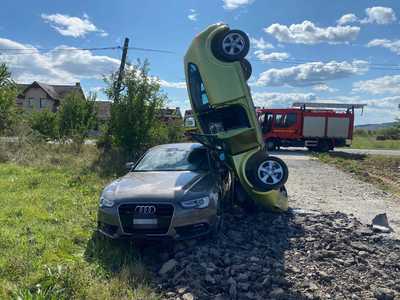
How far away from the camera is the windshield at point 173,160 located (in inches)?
247

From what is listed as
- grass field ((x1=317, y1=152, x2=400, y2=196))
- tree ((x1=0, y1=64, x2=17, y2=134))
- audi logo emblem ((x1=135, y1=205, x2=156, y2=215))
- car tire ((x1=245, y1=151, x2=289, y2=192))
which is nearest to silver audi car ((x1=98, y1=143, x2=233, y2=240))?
audi logo emblem ((x1=135, y1=205, x2=156, y2=215))

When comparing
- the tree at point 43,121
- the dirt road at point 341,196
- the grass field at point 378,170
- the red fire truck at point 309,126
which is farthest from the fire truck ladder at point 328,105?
the tree at point 43,121

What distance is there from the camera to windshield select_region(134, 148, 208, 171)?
6.27 meters

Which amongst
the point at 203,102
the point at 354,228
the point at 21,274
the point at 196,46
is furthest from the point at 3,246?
the point at 354,228

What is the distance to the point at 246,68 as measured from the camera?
739cm

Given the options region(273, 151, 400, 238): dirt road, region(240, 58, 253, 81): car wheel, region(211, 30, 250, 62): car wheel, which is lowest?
region(273, 151, 400, 238): dirt road

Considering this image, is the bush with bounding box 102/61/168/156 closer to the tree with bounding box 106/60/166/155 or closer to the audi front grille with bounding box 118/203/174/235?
the tree with bounding box 106/60/166/155

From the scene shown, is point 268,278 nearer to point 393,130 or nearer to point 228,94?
point 228,94

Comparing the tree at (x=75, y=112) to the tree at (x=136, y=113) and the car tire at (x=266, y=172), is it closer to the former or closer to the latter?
the tree at (x=136, y=113)

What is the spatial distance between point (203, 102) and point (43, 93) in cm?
5381

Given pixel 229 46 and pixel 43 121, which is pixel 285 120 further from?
pixel 229 46

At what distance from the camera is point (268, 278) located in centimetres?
408

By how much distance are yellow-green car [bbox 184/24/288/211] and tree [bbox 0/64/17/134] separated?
13.9m

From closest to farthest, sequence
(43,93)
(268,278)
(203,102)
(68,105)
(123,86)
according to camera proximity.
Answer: (268,278) < (203,102) < (123,86) < (68,105) < (43,93)
